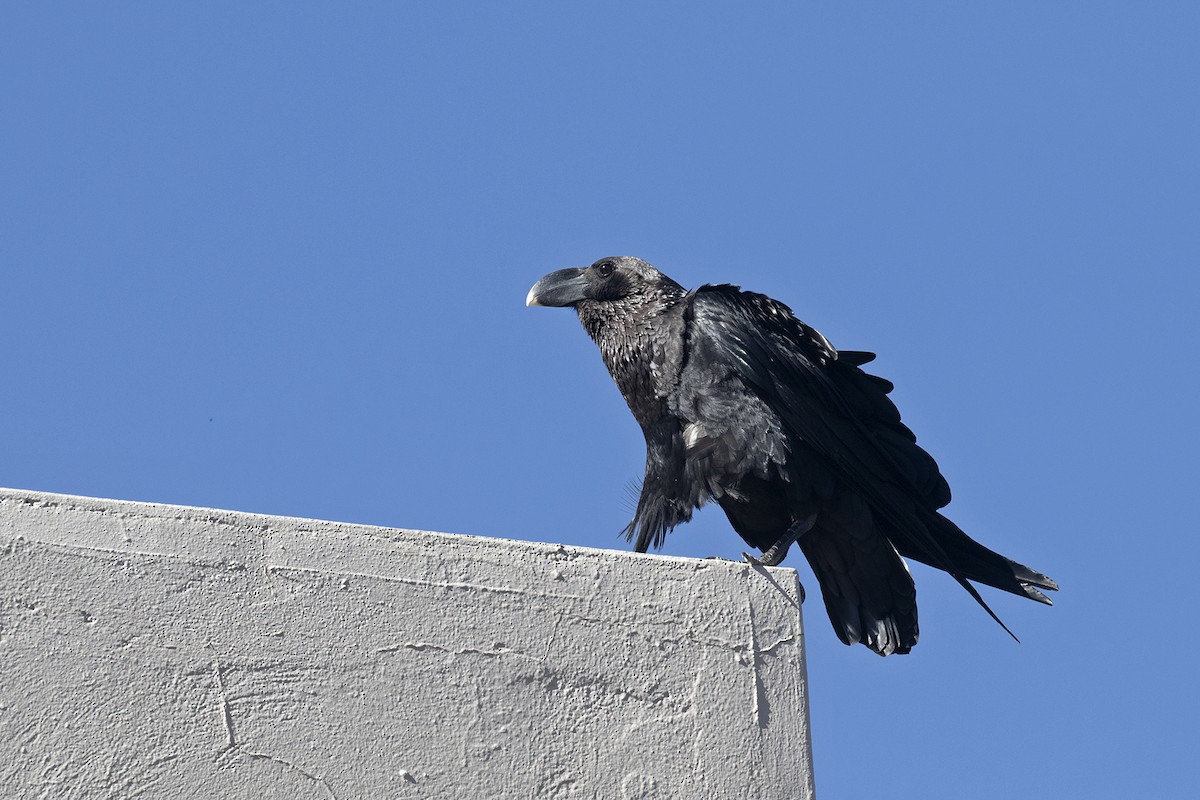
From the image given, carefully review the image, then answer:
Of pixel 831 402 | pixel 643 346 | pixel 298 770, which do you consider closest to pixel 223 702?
pixel 298 770

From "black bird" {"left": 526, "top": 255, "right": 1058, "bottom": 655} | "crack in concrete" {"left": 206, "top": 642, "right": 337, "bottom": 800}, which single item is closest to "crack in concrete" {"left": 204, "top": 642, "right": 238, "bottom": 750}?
"crack in concrete" {"left": 206, "top": 642, "right": 337, "bottom": 800}

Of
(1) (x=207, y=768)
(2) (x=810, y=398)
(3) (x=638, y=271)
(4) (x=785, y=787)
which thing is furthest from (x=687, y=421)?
(1) (x=207, y=768)

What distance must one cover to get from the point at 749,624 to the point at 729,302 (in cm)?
186

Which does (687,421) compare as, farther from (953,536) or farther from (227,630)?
(227,630)

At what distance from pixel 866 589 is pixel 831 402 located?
67cm

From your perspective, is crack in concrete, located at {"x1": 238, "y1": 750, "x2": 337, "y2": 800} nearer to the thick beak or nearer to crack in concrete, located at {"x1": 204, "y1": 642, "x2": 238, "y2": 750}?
crack in concrete, located at {"x1": 204, "y1": 642, "x2": 238, "y2": 750}

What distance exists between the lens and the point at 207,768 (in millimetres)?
3197

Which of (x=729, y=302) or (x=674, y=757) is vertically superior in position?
(x=729, y=302)

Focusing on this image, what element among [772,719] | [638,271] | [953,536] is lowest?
[772,719]

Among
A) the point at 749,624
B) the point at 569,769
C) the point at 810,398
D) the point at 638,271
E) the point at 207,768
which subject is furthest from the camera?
the point at 638,271

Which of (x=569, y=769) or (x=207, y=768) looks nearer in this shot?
(x=207, y=768)

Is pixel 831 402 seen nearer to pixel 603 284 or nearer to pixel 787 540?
pixel 787 540

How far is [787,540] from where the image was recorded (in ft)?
16.7

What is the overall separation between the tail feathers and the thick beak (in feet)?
4.72
